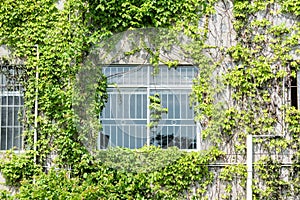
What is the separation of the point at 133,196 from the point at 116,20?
2.26m

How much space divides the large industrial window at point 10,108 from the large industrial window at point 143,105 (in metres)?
1.10

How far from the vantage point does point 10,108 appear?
22.7 feet

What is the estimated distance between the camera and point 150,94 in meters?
6.93

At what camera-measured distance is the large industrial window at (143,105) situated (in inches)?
272

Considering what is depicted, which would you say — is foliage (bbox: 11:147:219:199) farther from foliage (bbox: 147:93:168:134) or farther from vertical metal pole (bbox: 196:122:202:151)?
foliage (bbox: 147:93:168:134)

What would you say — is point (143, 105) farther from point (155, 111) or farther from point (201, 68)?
point (201, 68)

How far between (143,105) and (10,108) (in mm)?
1740

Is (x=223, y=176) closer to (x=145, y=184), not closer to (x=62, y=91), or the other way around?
(x=145, y=184)

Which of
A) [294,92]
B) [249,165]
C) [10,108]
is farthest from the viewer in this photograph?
[10,108]

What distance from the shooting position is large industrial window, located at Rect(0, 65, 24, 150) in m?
6.89

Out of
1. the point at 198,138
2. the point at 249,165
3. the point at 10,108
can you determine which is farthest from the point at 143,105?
the point at 10,108

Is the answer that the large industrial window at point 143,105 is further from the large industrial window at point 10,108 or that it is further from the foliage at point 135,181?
the large industrial window at point 10,108

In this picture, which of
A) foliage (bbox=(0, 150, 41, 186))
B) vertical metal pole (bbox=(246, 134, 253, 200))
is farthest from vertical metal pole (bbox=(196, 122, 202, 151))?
foliage (bbox=(0, 150, 41, 186))

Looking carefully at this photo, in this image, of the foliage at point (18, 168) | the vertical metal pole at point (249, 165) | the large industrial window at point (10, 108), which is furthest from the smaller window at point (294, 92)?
the large industrial window at point (10, 108)
